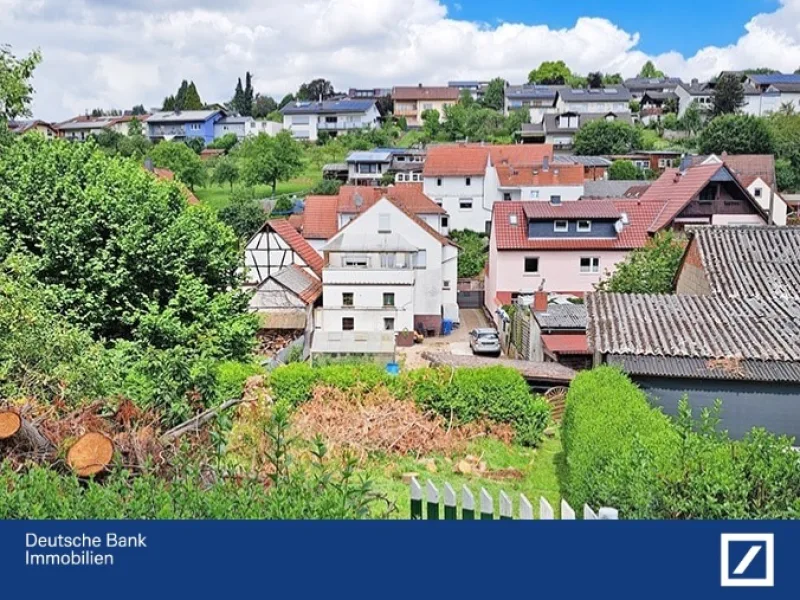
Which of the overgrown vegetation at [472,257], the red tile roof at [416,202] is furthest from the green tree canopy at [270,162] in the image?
the overgrown vegetation at [472,257]

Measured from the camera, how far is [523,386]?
1489 centimetres

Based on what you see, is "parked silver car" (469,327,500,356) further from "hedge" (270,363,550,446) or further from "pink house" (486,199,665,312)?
"hedge" (270,363,550,446)

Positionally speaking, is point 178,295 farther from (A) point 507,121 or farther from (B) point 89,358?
(A) point 507,121

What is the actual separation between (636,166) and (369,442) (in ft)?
200

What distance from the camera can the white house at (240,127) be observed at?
98.9 meters

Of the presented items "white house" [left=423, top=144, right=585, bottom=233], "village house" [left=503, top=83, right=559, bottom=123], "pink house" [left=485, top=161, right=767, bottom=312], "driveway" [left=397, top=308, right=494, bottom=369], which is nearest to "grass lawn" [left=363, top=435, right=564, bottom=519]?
"driveway" [left=397, top=308, right=494, bottom=369]

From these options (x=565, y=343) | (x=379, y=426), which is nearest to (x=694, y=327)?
(x=379, y=426)

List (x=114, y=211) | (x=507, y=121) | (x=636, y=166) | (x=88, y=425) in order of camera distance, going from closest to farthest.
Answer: (x=88, y=425), (x=114, y=211), (x=636, y=166), (x=507, y=121)

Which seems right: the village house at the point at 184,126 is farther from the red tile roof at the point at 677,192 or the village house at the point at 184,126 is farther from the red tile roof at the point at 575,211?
the red tile roof at the point at 575,211

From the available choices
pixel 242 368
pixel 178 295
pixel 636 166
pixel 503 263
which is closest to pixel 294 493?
pixel 242 368

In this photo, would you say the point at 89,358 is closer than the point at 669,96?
Yes

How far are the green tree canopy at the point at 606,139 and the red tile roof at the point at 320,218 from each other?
4118 centimetres

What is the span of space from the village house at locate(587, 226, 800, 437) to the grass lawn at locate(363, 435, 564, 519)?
225 centimetres

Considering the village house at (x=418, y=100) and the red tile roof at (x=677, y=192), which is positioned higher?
the village house at (x=418, y=100)
